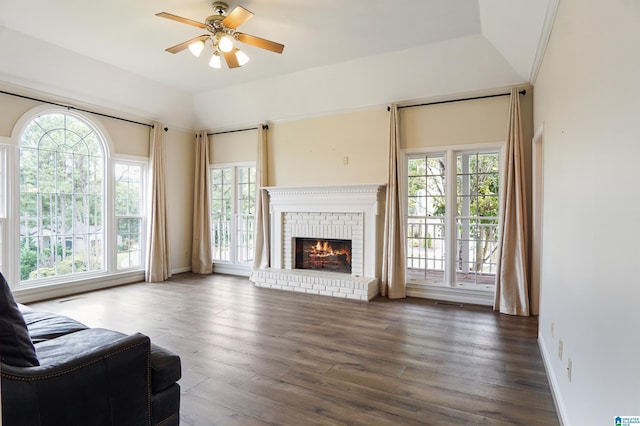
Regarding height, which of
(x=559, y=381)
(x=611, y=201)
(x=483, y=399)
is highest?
(x=611, y=201)

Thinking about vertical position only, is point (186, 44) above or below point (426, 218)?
above

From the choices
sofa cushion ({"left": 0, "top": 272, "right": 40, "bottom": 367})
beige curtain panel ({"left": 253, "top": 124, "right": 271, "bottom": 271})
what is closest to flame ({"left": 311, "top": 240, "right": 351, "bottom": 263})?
beige curtain panel ({"left": 253, "top": 124, "right": 271, "bottom": 271})

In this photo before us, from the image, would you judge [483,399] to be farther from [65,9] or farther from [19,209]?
[19,209]

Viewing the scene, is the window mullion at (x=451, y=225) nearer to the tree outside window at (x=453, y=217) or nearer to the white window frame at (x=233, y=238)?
the tree outside window at (x=453, y=217)

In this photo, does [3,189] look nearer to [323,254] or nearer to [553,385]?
[323,254]

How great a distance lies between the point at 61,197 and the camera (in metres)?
5.19

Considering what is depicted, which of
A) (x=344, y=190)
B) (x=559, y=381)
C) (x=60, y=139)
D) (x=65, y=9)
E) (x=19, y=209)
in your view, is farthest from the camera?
(x=344, y=190)

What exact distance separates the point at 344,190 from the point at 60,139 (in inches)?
170

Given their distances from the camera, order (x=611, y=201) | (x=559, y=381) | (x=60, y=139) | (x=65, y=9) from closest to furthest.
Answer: (x=611, y=201), (x=559, y=381), (x=65, y=9), (x=60, y=139)

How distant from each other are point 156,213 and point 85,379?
5077mm

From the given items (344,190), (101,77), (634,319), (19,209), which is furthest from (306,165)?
(634,319)

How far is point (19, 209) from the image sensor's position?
4664 millimetres

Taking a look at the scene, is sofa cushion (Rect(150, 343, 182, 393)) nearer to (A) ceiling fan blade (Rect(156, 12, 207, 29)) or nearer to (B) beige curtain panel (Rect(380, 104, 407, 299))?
(A) ceiling fan blade (Rect(156, 12, 207, 29))

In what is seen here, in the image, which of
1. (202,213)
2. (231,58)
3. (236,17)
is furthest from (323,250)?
(236,17)
